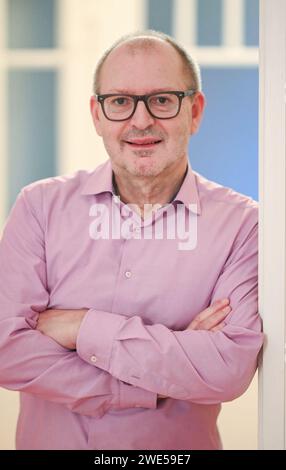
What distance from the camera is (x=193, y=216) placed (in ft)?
5.66

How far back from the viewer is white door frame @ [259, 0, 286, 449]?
1.41 m

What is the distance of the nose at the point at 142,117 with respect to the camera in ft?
5.24

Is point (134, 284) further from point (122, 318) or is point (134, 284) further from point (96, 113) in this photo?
point (96, 113)

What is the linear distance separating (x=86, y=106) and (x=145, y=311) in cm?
75

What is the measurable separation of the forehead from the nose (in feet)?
0.13

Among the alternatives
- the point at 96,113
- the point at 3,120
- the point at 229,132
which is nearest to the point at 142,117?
the point at 96,113

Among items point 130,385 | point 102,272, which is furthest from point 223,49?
point 130,385

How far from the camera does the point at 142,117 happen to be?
1.60 metres

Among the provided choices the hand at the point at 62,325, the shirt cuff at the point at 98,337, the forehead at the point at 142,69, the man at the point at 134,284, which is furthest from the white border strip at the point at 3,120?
the shirt cuff at the point at 98,337

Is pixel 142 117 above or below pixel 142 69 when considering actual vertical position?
below

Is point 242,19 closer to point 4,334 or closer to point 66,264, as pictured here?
point 66,264

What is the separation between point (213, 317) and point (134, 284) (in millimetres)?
247

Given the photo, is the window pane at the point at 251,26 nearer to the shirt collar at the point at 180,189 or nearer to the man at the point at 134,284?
the man at the point at 134,284

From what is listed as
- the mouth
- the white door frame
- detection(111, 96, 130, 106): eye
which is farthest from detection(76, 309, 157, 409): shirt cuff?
detection(111, 96, 130, 106): eye
